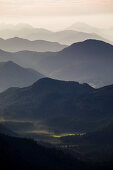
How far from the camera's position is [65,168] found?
19900 centimetres

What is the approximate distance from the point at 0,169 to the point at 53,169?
29.8m

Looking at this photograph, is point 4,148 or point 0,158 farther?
point 4,148

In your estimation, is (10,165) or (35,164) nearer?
(10,165)

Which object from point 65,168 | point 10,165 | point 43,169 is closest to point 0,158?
point 10,165

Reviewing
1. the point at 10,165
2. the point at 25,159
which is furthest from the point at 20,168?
the point at 25,159

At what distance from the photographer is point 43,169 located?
189 metres

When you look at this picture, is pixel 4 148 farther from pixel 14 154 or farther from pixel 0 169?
pixel 0 169

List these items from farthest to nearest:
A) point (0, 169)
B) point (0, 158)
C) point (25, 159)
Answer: point (25, 159)
point (0, 158)
point (0, 169)

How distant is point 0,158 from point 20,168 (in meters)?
9.72

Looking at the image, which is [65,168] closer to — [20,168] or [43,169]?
[43,169]

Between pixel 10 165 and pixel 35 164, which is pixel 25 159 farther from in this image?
pixel 10 165

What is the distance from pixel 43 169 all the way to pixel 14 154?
14.5 m

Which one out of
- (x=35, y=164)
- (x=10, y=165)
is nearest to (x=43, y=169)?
(x=35, y=164)

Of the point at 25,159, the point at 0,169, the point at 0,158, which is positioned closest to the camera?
the point at 0,169
